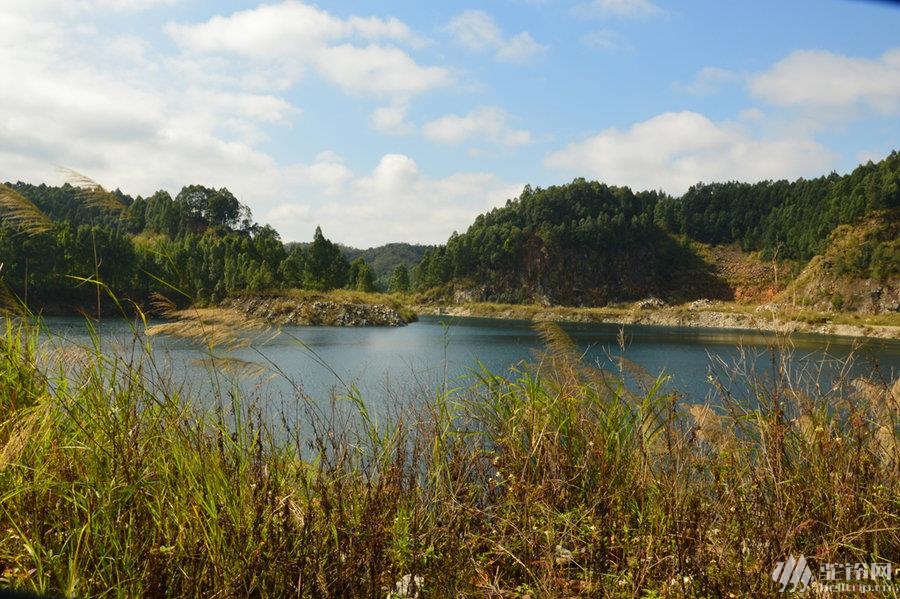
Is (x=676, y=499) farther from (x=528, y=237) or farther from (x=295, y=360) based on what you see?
(x=528, y=237)

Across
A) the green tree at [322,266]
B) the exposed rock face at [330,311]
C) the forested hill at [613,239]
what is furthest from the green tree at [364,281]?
the forested hill at [613,239]

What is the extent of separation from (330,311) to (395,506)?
51004 mm

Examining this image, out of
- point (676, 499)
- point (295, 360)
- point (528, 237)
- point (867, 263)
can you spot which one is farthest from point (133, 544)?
point (528, 237)

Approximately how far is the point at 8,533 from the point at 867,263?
91800 mm

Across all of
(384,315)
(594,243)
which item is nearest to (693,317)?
(594,243)

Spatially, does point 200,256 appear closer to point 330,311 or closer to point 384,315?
point 330,311

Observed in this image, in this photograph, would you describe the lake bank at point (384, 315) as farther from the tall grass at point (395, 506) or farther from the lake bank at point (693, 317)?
the tall grass at point (395, 506)

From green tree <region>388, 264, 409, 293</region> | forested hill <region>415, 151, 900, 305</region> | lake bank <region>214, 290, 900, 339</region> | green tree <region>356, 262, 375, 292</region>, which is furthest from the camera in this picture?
forested hill <region>415, 151, 900, 305</region>

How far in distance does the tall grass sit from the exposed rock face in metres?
48.0

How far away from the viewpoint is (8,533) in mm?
2469

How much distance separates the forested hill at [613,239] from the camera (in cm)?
10981

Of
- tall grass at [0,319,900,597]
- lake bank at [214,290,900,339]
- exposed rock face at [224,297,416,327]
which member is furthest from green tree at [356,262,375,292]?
tall grass at [0,319,900,597]

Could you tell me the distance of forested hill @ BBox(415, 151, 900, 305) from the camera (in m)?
110

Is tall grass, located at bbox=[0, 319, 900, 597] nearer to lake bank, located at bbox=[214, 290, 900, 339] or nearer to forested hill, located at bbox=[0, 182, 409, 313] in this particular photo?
forested hill, located at bbox=[0, 182, 409, 313]
